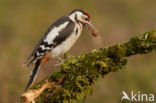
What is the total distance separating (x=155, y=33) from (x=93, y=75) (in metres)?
0.73

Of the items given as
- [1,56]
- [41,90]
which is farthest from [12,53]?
[41,90]

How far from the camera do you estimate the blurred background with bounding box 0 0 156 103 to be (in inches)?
232

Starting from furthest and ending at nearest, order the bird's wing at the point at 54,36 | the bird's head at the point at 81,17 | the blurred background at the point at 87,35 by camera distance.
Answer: the blurred background at the point at 87,35, the bird's head at the point at 81,17, the bird's wing at the point at 54,36

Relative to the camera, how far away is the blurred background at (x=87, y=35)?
5.90m

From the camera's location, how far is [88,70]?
3734 mm

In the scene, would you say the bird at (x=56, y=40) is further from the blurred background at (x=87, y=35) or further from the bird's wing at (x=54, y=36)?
the blurred background at (x=87, y=35)

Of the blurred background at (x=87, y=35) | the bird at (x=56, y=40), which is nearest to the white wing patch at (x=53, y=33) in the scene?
the bird at (x=56, y=40)

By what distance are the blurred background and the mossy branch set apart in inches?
46.8

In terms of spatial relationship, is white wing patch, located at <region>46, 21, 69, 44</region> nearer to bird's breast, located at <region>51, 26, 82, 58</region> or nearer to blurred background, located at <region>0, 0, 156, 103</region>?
bird's breast, located at <region>51, 26, 82, 58</region>

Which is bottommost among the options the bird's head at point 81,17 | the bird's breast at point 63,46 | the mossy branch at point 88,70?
the mossy branch at point 88,70

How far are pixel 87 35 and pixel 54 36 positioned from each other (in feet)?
11.5

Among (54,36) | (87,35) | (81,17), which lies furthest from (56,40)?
(87,35)

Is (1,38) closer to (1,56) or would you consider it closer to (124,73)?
(1,56)

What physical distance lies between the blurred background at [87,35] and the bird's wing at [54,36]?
40cm
